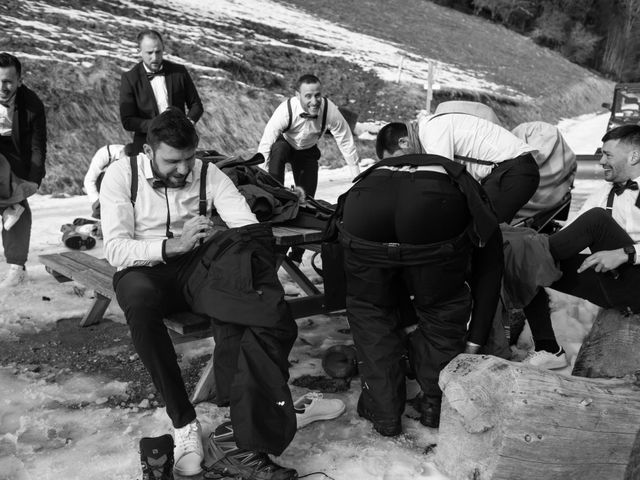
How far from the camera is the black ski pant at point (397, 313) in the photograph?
2986 millimetres

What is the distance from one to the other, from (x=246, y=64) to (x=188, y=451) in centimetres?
1323

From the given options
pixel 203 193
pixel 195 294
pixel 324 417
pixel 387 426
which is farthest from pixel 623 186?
pixel 195 294

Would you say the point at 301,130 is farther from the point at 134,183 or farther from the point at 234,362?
the point at 234,362

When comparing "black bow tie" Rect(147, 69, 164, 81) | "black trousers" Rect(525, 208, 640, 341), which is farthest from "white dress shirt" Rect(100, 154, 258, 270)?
"black bow tie" Rect(147, 69, 164, 81)

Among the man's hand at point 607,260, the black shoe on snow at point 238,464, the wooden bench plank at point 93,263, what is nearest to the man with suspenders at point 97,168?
the wooden bench plank at point 93,263

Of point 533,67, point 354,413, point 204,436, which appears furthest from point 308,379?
point 533,67

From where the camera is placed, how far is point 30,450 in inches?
114

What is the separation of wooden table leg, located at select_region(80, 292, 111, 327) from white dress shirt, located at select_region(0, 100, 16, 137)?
5.28 ft

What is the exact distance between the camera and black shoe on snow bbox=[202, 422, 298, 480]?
105 inches

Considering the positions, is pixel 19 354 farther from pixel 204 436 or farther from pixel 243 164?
pixel 243 164

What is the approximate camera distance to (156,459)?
260cm

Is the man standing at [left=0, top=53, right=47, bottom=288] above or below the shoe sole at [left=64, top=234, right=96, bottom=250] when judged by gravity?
above

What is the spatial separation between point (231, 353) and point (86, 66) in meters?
9.81

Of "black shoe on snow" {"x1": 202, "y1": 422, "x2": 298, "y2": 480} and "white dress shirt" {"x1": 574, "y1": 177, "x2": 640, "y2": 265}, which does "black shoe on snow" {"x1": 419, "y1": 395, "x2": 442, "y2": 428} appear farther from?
"white dress shirt" {"x1": 574, "y1": 177, "x2": 640, "y2": 265}
